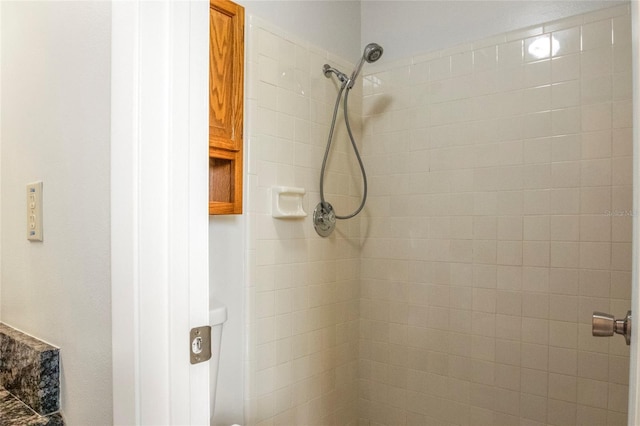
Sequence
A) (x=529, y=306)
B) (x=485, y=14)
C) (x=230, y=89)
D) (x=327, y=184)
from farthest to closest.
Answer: (x=327, y=184), (x=485, y=14), (x=529, y=306), (x=230, y=89)

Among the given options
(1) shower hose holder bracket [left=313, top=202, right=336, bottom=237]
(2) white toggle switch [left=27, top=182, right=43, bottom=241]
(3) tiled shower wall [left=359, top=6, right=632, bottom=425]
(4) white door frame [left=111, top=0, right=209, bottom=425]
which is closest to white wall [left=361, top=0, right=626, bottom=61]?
(3) tiled shower wall [left=359, top=6, right=632, bottom=425]

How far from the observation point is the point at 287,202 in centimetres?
167

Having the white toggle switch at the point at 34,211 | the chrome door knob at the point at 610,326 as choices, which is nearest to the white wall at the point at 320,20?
the white toggle switch at the point at 34,211

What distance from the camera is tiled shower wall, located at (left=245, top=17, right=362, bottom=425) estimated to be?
1.57 metres

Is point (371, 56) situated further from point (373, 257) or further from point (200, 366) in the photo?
point (200, 366)

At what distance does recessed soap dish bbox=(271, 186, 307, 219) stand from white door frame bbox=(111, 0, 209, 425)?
920mm

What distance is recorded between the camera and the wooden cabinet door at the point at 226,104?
1.37 meters

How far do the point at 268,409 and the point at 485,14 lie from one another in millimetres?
1769

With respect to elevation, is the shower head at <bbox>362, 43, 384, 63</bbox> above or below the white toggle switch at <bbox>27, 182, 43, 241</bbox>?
above

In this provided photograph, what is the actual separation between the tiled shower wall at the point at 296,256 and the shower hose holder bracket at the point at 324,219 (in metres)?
0.03

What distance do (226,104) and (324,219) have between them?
0.67 metres

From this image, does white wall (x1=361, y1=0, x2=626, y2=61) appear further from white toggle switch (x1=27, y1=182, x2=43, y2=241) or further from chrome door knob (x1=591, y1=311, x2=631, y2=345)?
white toggle switch (x1=27, y1=182, x2=43, y2=241)

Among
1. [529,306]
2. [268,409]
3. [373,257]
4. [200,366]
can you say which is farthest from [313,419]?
[200,366]

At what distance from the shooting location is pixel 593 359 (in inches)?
60.5
